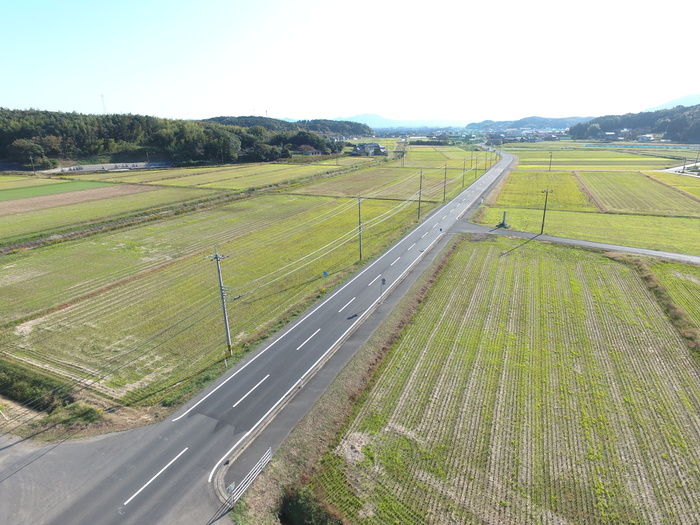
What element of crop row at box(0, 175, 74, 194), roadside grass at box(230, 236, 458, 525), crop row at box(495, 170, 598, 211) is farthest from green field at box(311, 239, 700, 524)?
crop row at box(0, 175, 74, 194)

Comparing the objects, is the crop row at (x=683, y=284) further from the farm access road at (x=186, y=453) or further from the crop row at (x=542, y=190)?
the crop row at (x=542, y=190)

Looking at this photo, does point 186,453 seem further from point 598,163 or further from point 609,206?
point 598,163

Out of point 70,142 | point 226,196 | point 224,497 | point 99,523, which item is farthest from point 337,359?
point 70,142

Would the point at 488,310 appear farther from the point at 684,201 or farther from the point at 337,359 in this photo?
the point at 684,201

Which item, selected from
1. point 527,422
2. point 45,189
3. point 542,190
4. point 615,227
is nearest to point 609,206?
point 615,227

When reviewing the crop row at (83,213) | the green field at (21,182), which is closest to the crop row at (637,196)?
the crop row at (83,213)
